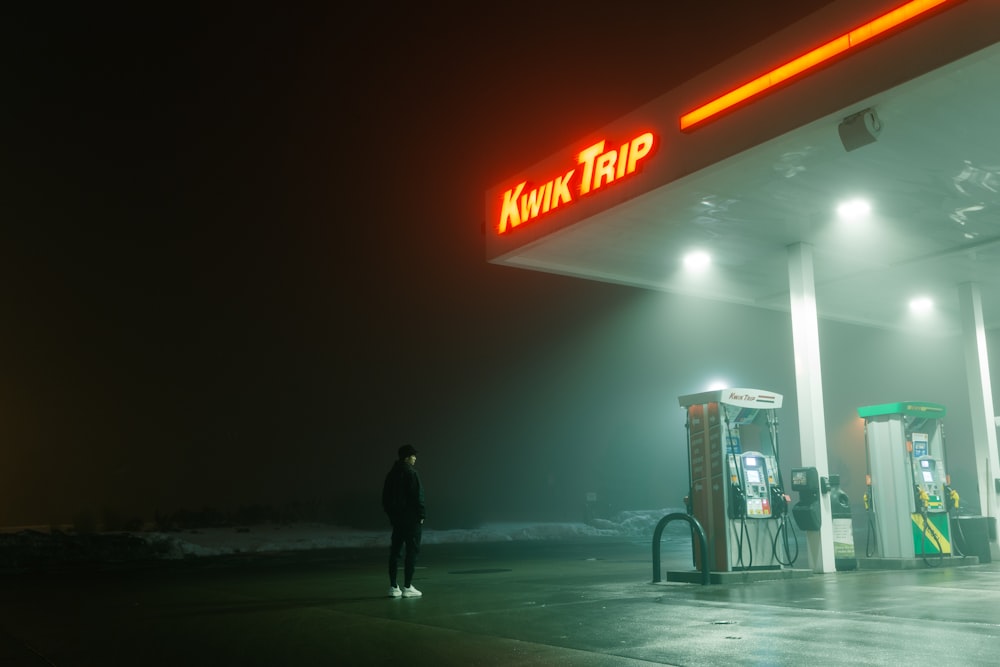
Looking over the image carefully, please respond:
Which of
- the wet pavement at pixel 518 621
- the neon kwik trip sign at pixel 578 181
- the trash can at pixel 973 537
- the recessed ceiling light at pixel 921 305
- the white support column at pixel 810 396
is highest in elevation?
the neon kwik trip sign at pixel 578 181

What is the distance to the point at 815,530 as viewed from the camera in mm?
13836

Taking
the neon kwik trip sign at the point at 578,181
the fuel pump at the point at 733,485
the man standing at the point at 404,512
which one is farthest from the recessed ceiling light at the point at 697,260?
the man standing at the point at 404,512

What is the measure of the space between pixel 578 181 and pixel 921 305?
11.1 m

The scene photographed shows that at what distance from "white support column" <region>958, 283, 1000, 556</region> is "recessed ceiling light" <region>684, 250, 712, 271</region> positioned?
5.66m

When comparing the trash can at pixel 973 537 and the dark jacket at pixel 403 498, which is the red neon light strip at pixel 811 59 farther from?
the trash can at pixel 973 537

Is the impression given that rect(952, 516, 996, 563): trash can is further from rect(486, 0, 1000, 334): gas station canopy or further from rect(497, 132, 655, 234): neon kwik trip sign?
rect(497, 132, 655, 234): neon kwik trip sign

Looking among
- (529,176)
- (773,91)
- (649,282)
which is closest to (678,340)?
(649,282)

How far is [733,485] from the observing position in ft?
40.5

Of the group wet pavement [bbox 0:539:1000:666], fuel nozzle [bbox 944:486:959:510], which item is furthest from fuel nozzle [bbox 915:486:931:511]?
wet pavement [bbox 0:539:1000:666]

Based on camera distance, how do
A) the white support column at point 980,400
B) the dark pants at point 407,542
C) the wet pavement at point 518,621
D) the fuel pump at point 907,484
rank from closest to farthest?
the wet pavement at point 518,621 → the dark pants at point 407,542 → the fuel pump at point 907,484 → the white support column at point 980,400

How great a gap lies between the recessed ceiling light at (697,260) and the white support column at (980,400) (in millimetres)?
5659

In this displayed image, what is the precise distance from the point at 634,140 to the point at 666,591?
667 centimetres

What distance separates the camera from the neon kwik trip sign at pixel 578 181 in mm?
13078

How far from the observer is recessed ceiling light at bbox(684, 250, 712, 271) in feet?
53.8
